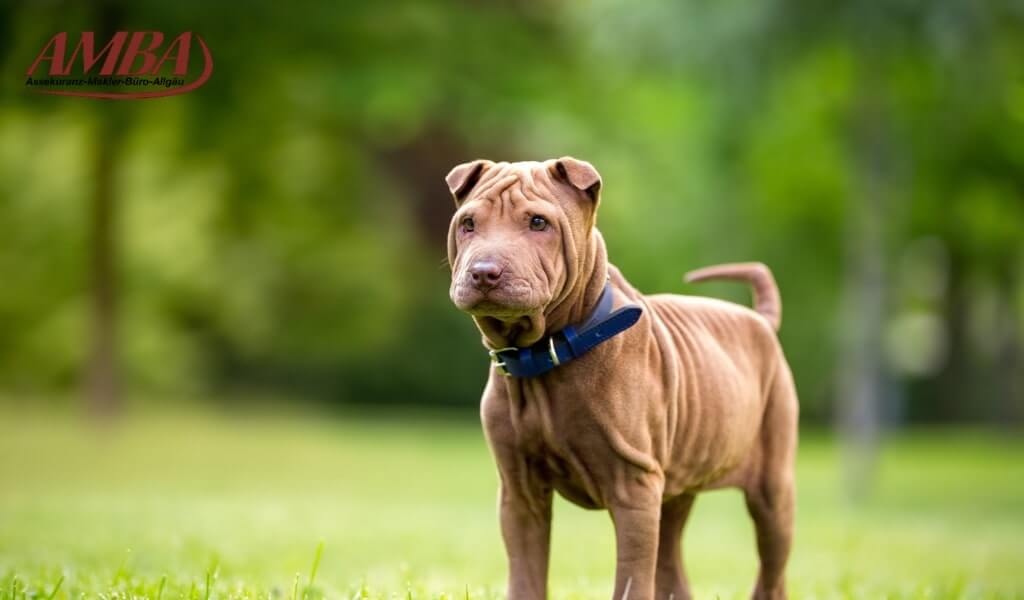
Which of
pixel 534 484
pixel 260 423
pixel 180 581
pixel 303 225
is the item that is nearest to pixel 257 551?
pixel 180 581

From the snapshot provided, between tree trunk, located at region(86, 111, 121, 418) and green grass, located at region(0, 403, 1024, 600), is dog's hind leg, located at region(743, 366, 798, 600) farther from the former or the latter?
tree trunk, located at region(86, 111, 121, 418)

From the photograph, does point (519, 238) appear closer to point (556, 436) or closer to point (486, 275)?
point (486, 275)

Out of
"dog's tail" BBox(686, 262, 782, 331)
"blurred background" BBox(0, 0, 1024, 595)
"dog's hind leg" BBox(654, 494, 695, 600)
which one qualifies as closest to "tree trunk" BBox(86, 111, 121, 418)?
"blurred background" BBox(0, 0, 1024, 595)

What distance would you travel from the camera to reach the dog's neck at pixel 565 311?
396 centimetres

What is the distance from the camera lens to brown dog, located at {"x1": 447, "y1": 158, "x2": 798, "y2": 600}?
12.6 feet

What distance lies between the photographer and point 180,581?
5.27 meters

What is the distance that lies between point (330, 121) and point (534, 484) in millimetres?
Result: 19091

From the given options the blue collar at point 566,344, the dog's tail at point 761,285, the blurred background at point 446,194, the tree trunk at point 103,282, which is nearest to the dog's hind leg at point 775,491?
the dog's tail at point 761,285

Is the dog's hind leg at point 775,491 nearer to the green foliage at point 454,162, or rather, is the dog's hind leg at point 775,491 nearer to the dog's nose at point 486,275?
the dog's nose at point 486,275

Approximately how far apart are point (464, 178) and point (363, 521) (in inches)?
288

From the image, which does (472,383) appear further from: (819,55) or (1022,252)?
(819,55)

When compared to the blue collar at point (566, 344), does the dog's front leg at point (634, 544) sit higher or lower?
lower

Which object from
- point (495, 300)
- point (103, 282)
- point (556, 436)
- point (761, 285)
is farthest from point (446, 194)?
point (495, 300)

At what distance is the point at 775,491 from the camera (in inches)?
194
